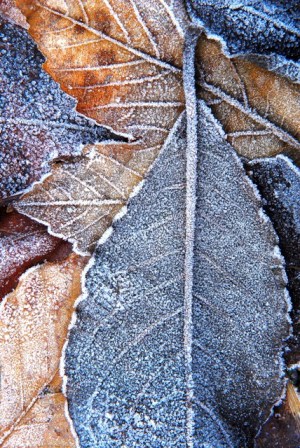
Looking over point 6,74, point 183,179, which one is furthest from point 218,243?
point 6,74

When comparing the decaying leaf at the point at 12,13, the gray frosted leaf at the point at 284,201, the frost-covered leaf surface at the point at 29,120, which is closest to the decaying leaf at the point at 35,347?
the frost-covered leaf surface at the point at 29,120

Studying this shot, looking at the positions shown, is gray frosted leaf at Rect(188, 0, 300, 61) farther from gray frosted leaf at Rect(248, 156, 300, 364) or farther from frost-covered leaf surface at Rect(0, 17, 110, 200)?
frost-covered leaf surface at Rect(0, 17, 110, 200)

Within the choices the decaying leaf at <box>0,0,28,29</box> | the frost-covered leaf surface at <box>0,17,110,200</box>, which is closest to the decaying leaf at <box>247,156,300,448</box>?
the frost-covered leaf surface at <box>0,17,110,200</box>

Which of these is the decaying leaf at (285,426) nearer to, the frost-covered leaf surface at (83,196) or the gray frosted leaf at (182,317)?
the gray frosted leaf at (182,317)

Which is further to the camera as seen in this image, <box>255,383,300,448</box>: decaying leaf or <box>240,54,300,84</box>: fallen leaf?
<box>255,383,300,448</box>: decaying leaf

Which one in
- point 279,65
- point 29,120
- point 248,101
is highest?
point 279,65

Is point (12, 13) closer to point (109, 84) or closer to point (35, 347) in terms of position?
point (109, 84)

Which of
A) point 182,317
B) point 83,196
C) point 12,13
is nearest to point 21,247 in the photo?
point 83,196

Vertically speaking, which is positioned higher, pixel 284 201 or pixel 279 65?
pixel 279 65

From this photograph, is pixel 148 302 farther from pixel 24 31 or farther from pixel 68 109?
pixel 24 31
